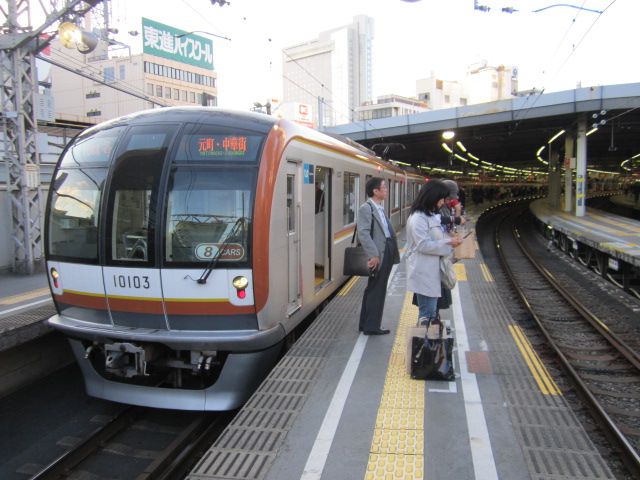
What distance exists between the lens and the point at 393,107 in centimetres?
7800

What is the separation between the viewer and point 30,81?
898 cm

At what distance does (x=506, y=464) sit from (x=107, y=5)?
21.5m

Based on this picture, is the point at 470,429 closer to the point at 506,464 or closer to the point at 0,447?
the point at 506,464

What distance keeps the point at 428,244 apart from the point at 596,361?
3.66 metres

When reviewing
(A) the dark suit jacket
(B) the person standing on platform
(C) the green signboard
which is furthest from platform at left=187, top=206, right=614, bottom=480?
(C) the green signboard

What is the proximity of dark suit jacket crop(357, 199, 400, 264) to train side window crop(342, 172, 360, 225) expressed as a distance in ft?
8.75

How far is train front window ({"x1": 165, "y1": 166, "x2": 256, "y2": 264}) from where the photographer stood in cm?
387

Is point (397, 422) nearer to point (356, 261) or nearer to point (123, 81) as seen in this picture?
point (356, 261)

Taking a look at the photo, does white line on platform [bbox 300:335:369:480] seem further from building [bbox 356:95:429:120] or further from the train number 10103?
building [bbox 356:95:429:120]

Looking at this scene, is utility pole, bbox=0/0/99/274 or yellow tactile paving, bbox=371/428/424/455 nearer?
yellow tactile paving, bbox=371/428/424/455

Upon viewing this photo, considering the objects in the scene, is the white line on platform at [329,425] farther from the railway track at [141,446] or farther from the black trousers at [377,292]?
the railway track at [141,446]

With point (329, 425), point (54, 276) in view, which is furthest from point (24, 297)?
point (329, 425)

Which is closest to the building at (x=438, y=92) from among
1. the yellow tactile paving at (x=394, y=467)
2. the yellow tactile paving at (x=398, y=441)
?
the yellow tactile paving at (x=398, y=441)

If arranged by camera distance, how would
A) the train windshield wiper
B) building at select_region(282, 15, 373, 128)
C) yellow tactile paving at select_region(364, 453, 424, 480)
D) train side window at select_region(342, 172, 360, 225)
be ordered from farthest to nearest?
1. building at select_region(282, 15, 373, 128)
2. train side window at select_region(342, 172, 360, 225)
3. the train windshield wiper
4. yellow tactile paving at select_region(364, 453, 424, 480)
